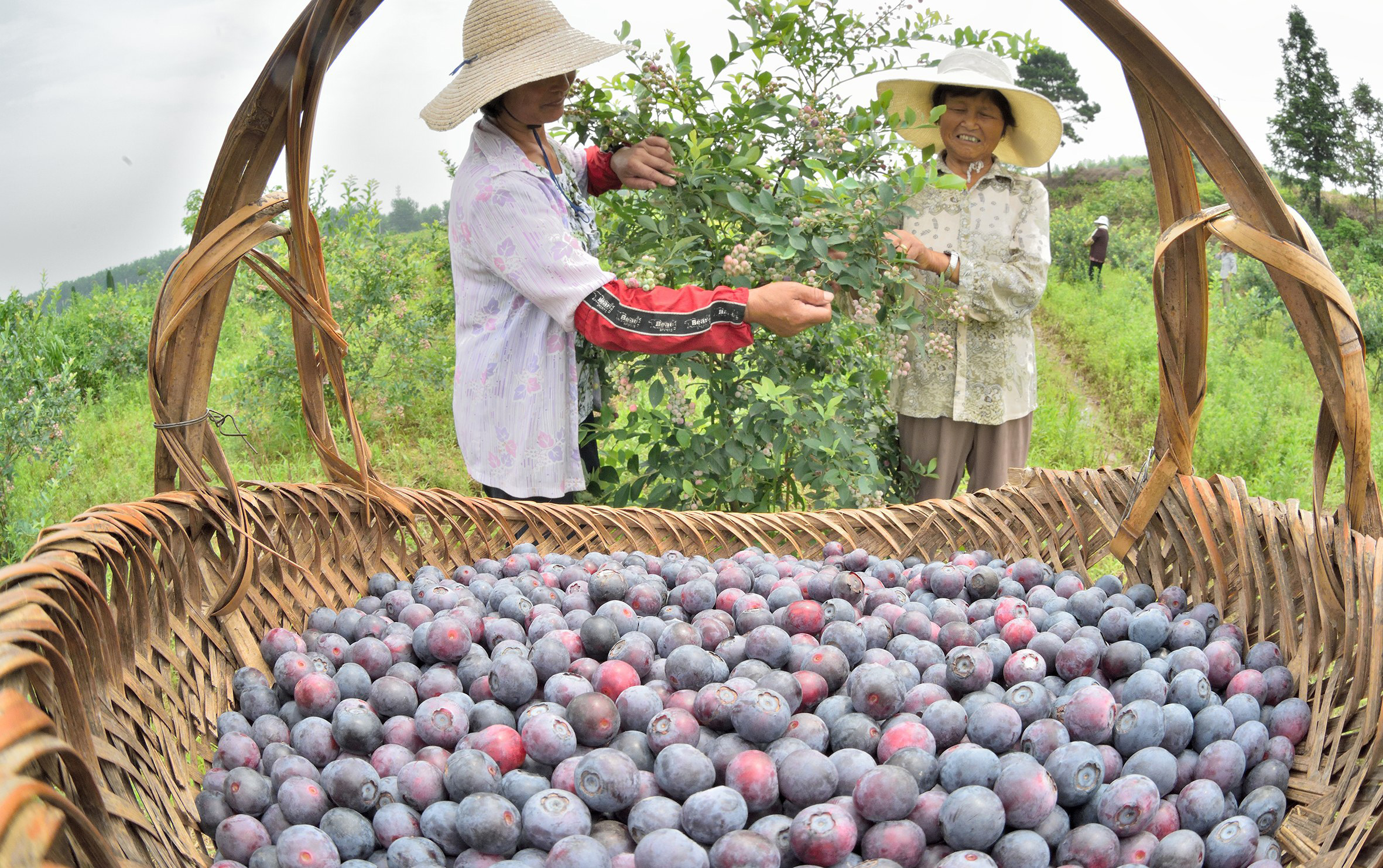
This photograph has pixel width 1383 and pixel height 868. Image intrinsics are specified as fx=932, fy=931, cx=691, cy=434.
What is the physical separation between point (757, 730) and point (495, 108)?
154 centimetres

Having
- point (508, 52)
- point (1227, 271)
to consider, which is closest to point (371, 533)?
point (508, 52)

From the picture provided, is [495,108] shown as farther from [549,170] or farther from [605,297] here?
[605,297]

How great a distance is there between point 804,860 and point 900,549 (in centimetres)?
89

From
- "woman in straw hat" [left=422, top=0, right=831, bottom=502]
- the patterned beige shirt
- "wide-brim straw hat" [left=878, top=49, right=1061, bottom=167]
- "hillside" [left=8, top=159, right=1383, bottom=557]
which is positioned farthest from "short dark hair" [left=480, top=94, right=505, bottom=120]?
"hillside" [left=8, top=159, right=1383, bottom=557]

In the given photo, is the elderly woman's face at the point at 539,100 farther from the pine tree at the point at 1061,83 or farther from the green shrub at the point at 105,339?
the pine tree at the point at 1061,83

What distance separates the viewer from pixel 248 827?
0.96 m

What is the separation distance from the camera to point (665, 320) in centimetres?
192

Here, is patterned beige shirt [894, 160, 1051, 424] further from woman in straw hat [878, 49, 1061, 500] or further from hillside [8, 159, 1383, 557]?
hillside [8, 159, 1383, 557]

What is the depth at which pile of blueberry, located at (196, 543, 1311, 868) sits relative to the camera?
2.98 feet

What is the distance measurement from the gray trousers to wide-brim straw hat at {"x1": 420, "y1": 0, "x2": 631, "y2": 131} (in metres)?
1.44

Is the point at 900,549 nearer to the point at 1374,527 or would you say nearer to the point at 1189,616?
the point at 1189,616

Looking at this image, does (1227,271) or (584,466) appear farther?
(1227,271)

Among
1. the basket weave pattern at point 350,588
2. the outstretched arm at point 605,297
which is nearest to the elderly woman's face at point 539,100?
the outstretched arm at point 605,297

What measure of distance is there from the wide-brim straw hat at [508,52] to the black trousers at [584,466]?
2.76ft
